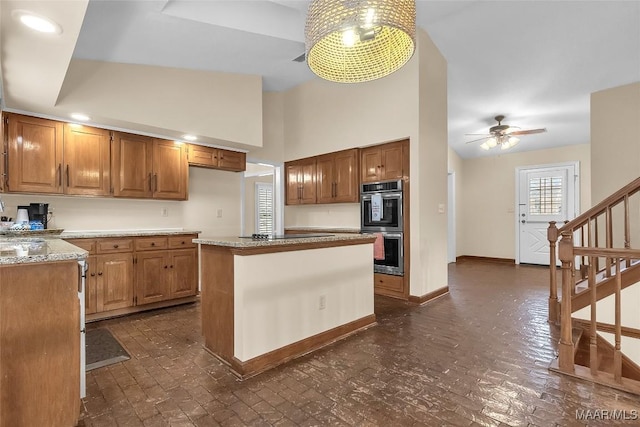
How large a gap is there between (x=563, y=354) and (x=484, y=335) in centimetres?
72

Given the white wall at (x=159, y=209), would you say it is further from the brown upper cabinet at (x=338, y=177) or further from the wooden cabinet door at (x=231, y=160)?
the brown upper cabinet at (x=338, y=177)

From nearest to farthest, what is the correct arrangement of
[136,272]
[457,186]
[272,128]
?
[136,272], [272,128], [457,186]

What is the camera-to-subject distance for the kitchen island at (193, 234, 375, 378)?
88.7 inches

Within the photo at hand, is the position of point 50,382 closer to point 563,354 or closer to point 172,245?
point 172,245

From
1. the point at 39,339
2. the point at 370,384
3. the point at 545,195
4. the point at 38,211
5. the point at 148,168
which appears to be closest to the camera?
the point at 39,339

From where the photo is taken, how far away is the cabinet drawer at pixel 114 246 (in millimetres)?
3404

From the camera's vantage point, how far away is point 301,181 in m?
5.67

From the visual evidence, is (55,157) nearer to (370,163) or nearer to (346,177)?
(346,177)

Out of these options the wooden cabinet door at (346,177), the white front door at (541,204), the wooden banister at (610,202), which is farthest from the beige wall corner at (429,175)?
the white front door at (541,204)

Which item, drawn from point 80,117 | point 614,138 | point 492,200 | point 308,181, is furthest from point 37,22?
point 492,200

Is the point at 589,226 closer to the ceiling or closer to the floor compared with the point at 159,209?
closer to the floor

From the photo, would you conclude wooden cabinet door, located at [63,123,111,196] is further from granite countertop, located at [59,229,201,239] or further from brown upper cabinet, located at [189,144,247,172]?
brown upper cabinet, located at [189,144,247,172]

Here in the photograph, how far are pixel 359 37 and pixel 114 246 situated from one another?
3296 millimetres

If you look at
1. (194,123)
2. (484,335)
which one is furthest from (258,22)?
(484,335)
